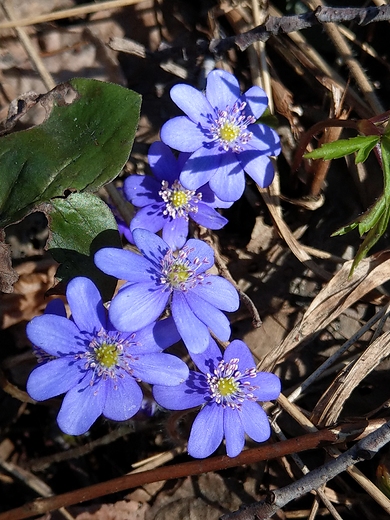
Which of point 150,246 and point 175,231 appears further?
point 175,231

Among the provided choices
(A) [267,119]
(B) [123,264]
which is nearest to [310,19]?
(A) [267,119]

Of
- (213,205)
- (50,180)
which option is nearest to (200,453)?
(213,205)

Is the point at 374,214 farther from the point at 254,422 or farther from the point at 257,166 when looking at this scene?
the point at 254,422

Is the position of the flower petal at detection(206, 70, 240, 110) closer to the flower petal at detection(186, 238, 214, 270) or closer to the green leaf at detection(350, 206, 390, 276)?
the flower petal at detection(186, 238, 214, 270)

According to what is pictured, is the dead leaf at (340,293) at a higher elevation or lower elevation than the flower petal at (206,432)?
higher

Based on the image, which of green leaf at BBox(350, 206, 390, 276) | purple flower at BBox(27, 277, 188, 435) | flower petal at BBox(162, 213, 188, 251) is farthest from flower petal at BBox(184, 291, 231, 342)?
green leaf at BBox(350, 206, 390, 276)

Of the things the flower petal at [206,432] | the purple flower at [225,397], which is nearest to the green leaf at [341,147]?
the purple flower at [225,397]

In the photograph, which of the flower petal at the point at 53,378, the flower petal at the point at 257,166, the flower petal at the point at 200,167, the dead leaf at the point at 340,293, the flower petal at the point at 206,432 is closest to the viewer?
the flower petal at the point at 53,378

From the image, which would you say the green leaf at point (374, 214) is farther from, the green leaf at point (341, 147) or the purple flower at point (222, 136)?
the purple flower at point (222, 136)
